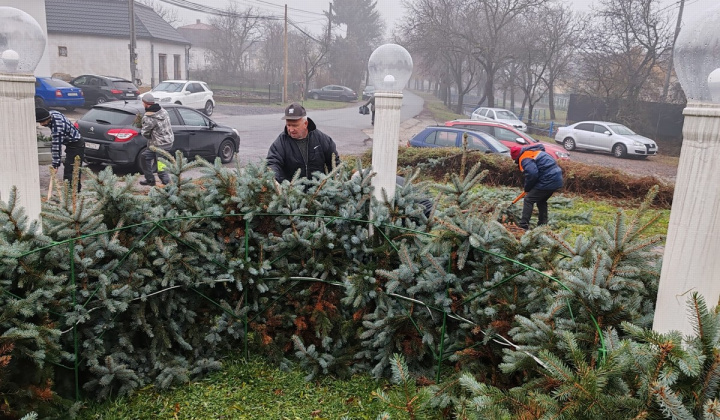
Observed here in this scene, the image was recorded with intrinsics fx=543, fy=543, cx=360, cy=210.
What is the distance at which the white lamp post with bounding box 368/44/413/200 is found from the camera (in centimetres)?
387

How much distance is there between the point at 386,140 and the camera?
389cm

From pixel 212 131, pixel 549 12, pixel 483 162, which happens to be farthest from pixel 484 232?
pixel 549 12

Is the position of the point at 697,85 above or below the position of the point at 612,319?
above

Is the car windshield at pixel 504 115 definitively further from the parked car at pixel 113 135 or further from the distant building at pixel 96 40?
the distant building at pixel 96 40

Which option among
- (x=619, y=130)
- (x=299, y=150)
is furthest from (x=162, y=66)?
(x=299, y=150)

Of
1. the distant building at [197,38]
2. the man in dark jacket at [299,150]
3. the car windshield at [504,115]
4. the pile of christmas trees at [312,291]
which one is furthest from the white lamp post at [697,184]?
the distant building at [197,38]

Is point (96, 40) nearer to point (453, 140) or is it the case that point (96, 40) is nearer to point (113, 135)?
point (113, 135)

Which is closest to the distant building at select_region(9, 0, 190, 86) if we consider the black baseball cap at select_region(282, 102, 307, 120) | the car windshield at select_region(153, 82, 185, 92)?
the car windshield at select_region(153, 82, 185, 92)

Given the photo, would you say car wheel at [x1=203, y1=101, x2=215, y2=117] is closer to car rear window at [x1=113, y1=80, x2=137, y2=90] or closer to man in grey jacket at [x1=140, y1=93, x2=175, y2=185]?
car rear window at [x1=113, y1=80, x2=137, y2=90]

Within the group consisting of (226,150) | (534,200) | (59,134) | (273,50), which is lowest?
(226,150)

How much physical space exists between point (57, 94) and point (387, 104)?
21575 millimetres

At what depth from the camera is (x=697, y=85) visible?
210 centimetres

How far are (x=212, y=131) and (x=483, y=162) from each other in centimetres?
630

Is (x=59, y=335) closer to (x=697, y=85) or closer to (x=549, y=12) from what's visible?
(x=697, y=85)
